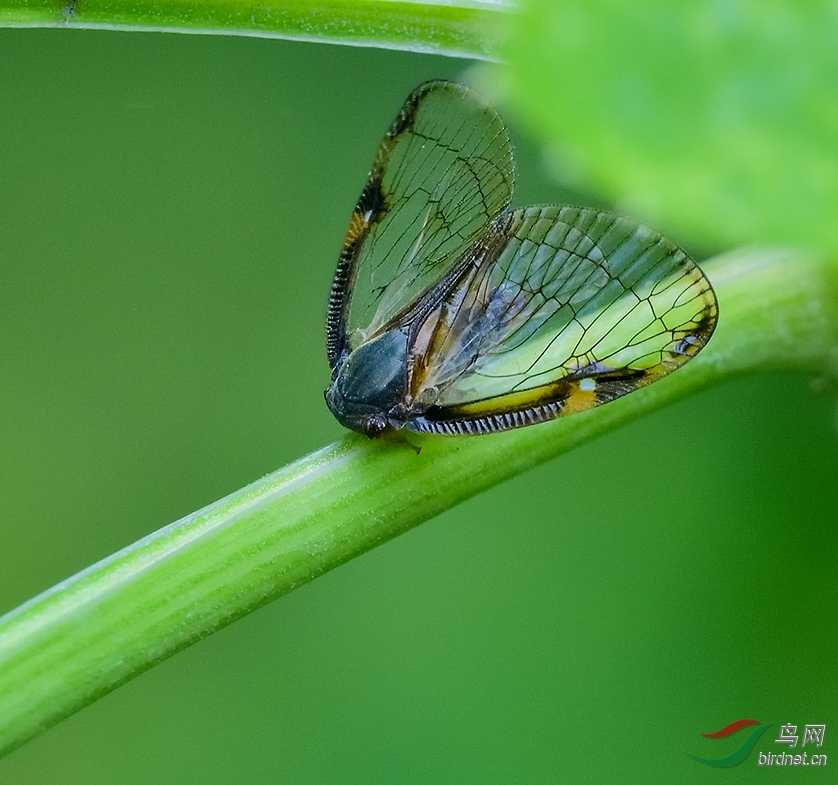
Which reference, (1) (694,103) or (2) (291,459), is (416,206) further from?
(2) (291,459)

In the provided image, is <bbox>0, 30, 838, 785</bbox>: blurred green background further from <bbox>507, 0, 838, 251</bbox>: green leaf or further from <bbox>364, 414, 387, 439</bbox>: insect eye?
<bbox>507, 0, 838, 251</bbox>: green leaf

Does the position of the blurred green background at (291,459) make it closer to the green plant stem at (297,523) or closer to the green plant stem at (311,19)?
the green plant stem at (297,523)

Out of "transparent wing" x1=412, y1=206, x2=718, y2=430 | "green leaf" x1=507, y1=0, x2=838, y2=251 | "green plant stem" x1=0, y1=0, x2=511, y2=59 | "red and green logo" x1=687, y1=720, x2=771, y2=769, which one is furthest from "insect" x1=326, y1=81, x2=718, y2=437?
"red and green logo" x1=687, y1=720, x2=771, y2=769

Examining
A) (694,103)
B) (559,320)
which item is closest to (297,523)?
(559,320)

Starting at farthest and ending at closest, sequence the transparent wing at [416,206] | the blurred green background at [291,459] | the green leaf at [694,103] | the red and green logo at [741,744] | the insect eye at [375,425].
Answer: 1. the blurred green background at [291,459]
2. the red and green logo at [741,744]
3. the transparent wing at [416,206]
4. the insect eye at [375,425]
5. the green leaf at [694,103]

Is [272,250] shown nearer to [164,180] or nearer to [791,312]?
[164,180]

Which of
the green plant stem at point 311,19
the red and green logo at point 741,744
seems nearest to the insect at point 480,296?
the green plant stem at point 311,19
